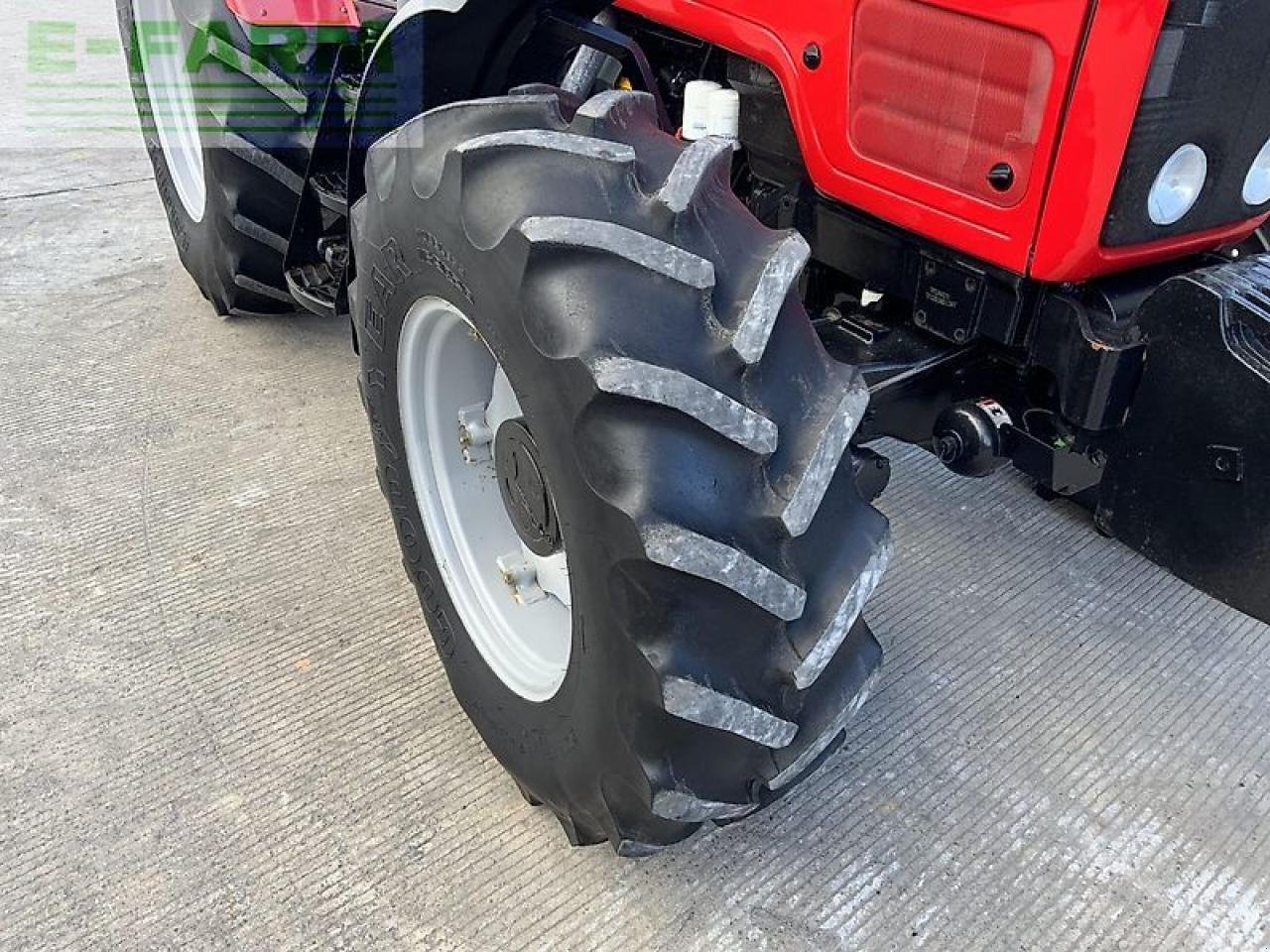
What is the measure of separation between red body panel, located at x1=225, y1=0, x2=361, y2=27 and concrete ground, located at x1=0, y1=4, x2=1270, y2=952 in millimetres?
916

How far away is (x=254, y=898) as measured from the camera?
1.53 m

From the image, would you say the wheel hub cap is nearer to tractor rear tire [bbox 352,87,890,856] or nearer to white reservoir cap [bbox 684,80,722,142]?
tractor rear tire [bbox 352,87,890,856]

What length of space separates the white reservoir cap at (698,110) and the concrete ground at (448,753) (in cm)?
99

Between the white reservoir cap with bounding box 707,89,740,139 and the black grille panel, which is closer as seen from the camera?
the black grille panel

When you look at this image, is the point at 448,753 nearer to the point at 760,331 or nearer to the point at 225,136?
the point at 760,331

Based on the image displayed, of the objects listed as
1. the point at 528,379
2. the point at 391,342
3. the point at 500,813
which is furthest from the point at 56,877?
the point at 528,379

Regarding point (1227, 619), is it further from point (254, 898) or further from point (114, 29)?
point (114, 29)

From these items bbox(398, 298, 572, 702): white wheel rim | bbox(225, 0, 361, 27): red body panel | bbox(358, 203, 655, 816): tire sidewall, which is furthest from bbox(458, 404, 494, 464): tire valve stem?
bbox(225, 0, 361, 27): red body panel

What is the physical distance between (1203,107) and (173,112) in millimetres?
2739

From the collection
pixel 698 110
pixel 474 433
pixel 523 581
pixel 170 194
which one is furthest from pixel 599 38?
pixel 170 194

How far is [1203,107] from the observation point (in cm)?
125

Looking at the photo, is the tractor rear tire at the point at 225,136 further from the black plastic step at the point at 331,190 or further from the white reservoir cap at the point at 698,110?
the white reservoir cap at the point at 698,110

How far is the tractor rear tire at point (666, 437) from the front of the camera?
111 centimetres

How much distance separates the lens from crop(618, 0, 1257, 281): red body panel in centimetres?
119
